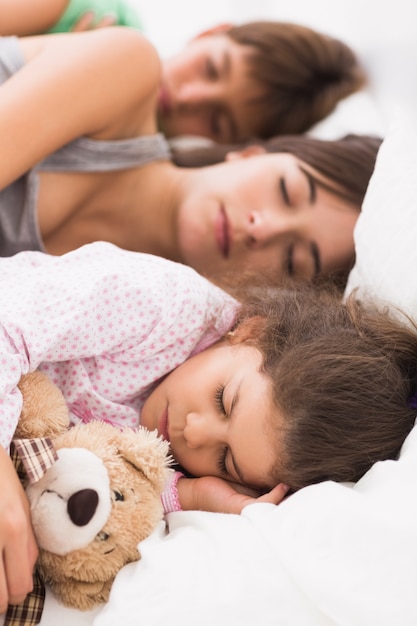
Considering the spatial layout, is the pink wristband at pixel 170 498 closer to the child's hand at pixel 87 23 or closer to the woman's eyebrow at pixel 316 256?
the woman's eyebrow at pixel 316 256

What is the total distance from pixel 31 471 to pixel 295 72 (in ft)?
4.82

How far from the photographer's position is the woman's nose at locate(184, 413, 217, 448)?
3.18 ft

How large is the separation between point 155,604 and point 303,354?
1.39ft

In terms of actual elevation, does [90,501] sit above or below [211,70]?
below

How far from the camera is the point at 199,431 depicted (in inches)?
38.1

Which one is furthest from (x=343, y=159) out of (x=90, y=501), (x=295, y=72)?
(x=90, y=501)

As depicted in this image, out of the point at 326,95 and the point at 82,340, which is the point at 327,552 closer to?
the point at 82,340

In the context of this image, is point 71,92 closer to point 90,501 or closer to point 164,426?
point 164,426

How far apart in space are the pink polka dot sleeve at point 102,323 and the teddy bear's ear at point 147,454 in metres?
0.15

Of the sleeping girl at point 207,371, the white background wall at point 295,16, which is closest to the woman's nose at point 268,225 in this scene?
the sleeping girl at point 207,371

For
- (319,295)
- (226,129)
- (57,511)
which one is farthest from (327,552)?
(226,129)

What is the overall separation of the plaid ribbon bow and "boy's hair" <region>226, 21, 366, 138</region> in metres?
1.37

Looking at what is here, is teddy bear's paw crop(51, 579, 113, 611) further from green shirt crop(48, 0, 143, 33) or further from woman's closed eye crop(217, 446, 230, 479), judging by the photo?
green shirt crop(48, 0, 143, 33)

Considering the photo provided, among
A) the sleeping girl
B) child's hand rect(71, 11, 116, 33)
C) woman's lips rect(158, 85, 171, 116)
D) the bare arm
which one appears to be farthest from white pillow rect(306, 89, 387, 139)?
the sleeping girl
